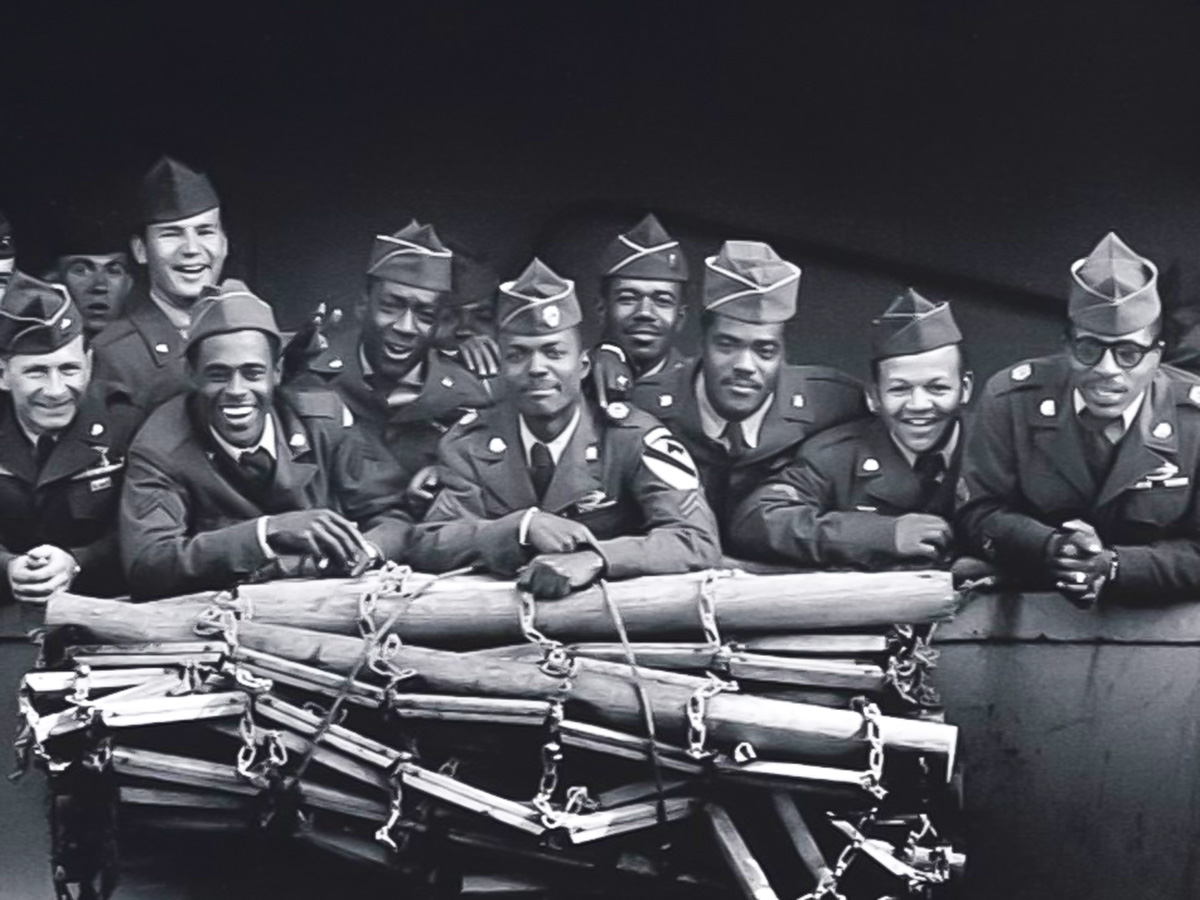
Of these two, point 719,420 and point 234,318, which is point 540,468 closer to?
point 719,420

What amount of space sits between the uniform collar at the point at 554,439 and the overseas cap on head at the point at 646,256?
0.55 meters

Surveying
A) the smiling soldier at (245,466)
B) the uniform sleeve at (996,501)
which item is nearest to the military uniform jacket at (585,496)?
the smiling soldier at (245,466)

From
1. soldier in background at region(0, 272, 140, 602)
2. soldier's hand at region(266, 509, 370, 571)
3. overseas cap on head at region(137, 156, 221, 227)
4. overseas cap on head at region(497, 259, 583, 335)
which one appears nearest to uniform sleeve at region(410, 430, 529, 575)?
soldier's hand at region(266, 509, 370, 571)

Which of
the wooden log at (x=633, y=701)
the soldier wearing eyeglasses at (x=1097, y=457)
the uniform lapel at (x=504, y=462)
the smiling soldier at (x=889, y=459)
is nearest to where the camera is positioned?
the wooden log at (x=633, y=701)

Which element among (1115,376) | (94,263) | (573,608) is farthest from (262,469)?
(1115,376)

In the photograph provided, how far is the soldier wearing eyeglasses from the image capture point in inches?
244

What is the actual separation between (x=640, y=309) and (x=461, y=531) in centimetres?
Result: 106

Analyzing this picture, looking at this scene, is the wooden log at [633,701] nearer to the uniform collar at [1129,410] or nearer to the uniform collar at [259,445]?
the uniform collar at [259,445]

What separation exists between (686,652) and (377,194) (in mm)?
2098

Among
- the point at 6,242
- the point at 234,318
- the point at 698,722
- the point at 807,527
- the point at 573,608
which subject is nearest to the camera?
the point at 698,722

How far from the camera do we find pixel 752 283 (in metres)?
6.38

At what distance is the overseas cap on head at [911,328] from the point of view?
6.31 metres

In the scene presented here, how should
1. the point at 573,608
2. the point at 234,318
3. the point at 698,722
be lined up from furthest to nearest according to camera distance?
the point at 234,318, the point at 573,608, the point at 698,722

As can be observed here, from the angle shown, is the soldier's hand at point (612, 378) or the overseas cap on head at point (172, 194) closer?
the soldier's hand at point (612, 378)
